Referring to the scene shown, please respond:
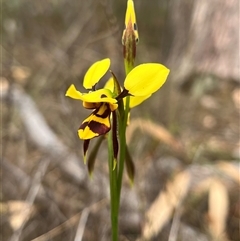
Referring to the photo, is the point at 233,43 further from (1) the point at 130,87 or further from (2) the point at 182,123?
(1) the point at 130,87

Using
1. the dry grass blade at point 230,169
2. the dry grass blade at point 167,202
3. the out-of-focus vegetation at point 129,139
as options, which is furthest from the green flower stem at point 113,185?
the dry grass blade at point 230,169

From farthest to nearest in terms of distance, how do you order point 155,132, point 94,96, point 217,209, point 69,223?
point 155,132, point 217,209, point 69,223, point 94,96

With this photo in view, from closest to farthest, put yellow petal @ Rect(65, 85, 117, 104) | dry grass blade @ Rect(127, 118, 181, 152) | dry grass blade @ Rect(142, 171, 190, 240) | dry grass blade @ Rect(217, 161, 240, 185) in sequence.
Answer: yellow petal @ Rect(65, 85, 117, 104) → dry grass blade @ Rect(142, 171, 190, 240) → dry grass blade @ Rect(217, 161, 240, 185) → dry grass blade @ Rect(127, 118, 181, 152)

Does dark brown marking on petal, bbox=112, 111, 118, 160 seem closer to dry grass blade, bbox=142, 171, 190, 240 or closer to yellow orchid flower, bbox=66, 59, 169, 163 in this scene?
yellow orchid flower, bbox=66, 59, 169, 163

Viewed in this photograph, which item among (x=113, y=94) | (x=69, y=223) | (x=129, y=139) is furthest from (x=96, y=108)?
(x=129, y=139)

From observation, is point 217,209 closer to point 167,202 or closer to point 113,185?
point 167,202

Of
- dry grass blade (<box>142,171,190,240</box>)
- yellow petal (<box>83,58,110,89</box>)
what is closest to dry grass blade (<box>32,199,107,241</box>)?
dry grass blade (<box>142,171,190,240</box>)

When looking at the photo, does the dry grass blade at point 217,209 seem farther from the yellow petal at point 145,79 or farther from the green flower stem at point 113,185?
the yellow petal at point 145,79
